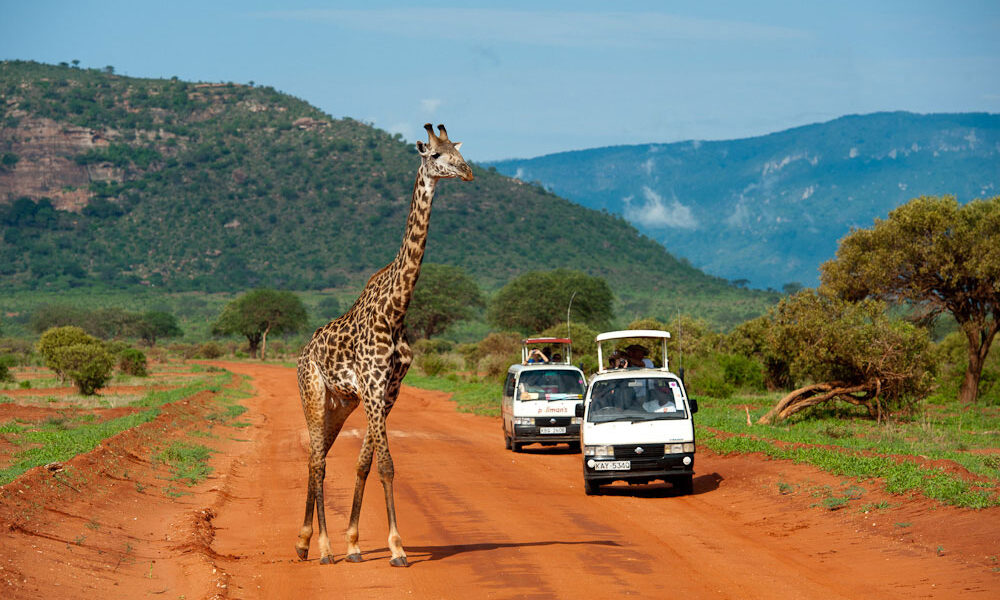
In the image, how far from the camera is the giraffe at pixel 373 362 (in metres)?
10.8

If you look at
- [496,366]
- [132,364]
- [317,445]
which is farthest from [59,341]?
[317,445]

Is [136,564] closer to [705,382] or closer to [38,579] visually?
[38,579]

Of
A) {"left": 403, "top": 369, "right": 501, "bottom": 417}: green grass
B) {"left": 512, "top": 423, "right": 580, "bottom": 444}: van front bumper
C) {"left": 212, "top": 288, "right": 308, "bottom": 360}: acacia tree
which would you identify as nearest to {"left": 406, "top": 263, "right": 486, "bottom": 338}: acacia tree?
{"left": 212, "top": 288, "right": 308, "bottom": 360}: acacia tree

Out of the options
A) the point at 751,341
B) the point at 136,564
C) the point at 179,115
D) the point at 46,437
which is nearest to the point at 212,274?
the point at 179,115

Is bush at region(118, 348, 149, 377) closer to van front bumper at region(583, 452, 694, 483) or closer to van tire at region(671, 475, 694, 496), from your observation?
van front bumper at region(583, 452, 694, 483)

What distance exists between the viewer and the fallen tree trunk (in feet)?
81.1

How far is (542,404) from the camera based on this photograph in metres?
22.3

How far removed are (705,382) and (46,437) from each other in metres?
A: 21.7

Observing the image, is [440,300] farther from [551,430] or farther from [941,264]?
[551,430]

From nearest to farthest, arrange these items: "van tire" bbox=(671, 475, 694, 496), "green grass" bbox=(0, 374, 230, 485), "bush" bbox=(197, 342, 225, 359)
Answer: "van tire" bbox=(671, 475, 694, 496)
"green grass" bbox=(0, 374, 230, 485)
"bush" bbox=(197, 342, 225, 359)

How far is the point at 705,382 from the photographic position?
3588 centimetres

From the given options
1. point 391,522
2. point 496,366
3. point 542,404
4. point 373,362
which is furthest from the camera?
point 496,366

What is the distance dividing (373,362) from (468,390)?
3350 cm

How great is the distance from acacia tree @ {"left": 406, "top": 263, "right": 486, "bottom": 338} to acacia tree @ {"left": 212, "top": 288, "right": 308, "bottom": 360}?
32.7 ft
